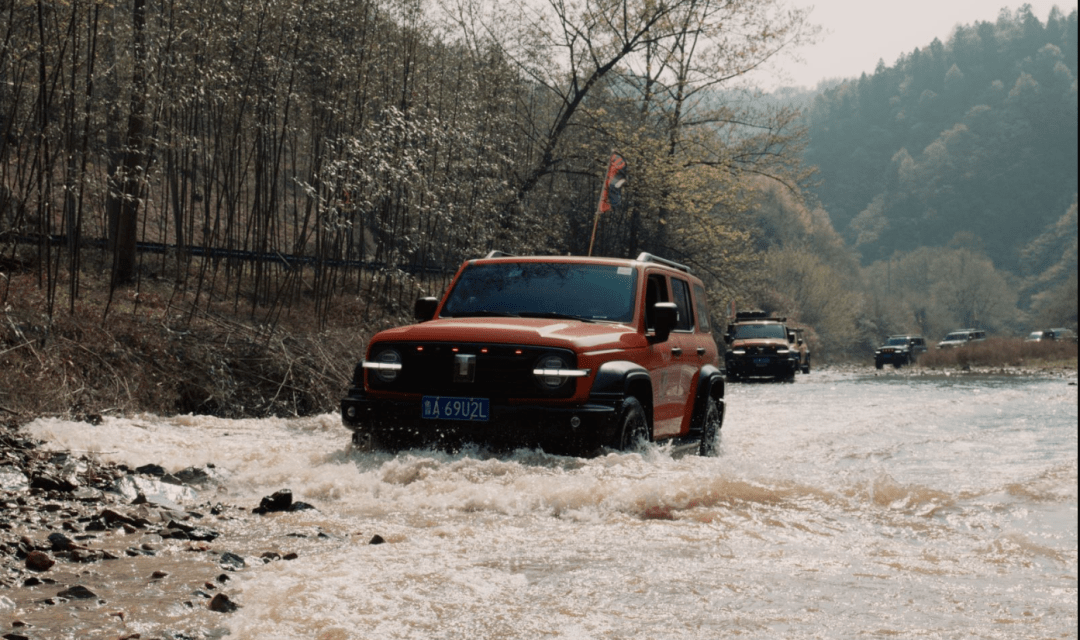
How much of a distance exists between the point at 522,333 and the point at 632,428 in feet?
3.34

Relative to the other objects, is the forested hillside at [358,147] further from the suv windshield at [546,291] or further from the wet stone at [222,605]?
the wet stone at [222,605]

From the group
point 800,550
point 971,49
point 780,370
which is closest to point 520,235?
point 780,370

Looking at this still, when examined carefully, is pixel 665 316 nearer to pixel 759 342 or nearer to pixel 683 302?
pixel 683 302

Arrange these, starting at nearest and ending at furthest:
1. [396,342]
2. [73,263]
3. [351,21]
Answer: [396,342] → [73,263] → [351,21]

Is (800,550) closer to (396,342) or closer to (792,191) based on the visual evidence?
(396,342)

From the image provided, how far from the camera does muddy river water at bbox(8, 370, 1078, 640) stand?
3807 millimetres

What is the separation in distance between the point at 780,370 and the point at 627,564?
85.6ft

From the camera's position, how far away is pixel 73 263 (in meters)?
10.7

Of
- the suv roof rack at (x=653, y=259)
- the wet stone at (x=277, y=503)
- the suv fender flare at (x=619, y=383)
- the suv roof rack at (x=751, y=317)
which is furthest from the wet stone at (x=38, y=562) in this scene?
the suv roof rack at (x=751, y=317)

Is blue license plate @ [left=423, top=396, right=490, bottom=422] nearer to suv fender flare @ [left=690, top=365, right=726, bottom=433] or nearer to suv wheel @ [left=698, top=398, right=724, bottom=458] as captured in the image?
suv fender flare @ [left=690, top=365, right=726, bottom=433]

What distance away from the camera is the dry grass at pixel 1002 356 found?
1682 inches

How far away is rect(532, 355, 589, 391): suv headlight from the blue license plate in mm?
394

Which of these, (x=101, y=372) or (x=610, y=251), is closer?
(x=101, y=372)

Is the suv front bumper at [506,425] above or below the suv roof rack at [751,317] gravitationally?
below
